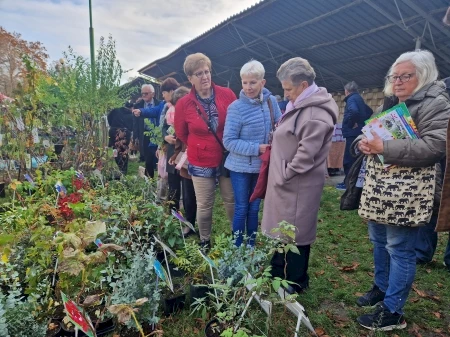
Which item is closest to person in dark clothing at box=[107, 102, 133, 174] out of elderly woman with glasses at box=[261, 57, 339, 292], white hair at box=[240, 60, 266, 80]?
white hair at box=[240, 60, 266, 80]

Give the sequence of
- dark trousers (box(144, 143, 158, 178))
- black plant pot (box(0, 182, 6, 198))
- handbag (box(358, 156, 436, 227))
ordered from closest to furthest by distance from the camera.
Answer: handbag (box(358, 156, 436, 227)) → black plant pot (box(0, 182, 6, 198)) → dark trousers (box(144, 143, 158, 178))

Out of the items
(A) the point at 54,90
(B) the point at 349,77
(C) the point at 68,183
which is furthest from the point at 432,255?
(B) the point at 349,77

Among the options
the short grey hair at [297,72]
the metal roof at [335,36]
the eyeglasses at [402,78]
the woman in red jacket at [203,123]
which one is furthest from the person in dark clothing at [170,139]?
the metal roof at [335,36]

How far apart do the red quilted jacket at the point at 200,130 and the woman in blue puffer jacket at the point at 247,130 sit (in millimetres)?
198

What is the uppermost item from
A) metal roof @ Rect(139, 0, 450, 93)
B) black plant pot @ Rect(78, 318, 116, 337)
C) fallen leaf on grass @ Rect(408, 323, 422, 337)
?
metal roof @ Rect(139, 0, 450, 93)

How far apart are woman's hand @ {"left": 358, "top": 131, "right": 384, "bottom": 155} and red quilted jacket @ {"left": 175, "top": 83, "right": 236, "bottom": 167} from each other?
1312 millimetres

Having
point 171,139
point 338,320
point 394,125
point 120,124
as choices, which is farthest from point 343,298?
point 120,124

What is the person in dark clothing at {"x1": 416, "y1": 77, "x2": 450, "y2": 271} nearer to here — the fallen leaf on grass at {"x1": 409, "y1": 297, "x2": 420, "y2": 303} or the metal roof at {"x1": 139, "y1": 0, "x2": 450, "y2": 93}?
the fallen leaf on grass at {"x1": 409, "y1": 297, "x2": 420, "y2": 303}

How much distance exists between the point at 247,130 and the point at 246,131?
0.04 feet

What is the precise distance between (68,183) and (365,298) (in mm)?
3041

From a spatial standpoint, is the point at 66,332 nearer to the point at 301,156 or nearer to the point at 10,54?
the point at 301,156

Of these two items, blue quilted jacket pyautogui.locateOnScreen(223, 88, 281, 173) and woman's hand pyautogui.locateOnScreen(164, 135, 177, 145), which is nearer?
blue quilted jacket pyautogui.locateOnScreen(223, 88, 281, 173)

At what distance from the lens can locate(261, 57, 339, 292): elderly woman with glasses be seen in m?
2.12

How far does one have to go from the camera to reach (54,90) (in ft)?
15.0
